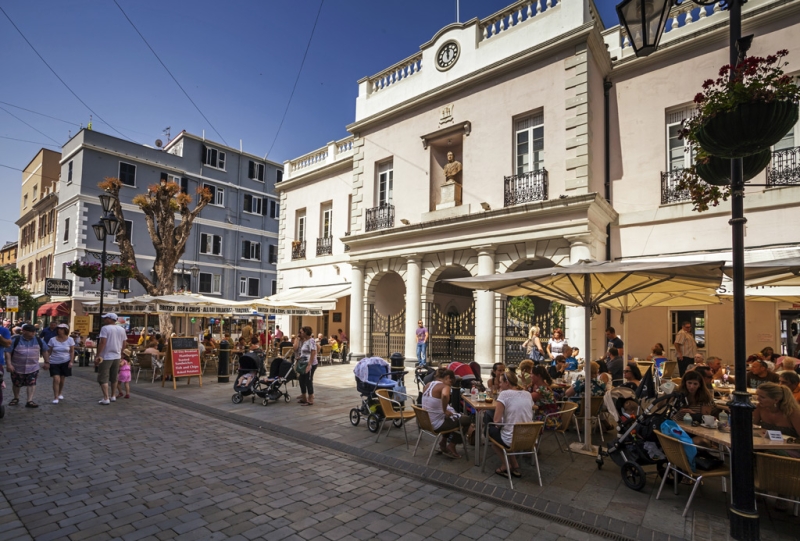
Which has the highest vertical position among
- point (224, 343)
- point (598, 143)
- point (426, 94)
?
point (426, 94)

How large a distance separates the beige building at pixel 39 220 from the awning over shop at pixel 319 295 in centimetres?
1832

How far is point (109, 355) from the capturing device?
30.9 feet

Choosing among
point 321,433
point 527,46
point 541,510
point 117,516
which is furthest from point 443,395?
point 527,46

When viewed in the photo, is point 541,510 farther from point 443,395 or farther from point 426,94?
point 426,94

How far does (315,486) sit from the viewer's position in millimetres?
5000

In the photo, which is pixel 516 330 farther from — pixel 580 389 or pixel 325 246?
pixel 325 246

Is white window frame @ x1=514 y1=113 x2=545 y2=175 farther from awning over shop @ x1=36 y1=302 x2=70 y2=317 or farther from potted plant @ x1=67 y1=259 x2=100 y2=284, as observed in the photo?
awning over shop @ x1=36 y1=302 x2=70 y2=317

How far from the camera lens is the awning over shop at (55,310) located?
27234 millimetres

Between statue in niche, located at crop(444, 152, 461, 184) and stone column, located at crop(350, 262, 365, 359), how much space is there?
5.08m

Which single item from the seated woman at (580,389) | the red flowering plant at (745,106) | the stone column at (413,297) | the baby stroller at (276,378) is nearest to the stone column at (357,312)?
the stone column at (413,297)

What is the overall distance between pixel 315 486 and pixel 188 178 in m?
33.4

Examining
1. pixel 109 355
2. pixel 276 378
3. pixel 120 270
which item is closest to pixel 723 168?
pixel 276 378

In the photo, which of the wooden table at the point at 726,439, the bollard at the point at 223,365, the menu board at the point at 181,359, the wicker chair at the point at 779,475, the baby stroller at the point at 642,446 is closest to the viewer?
the wicker chair at the point at 779,475

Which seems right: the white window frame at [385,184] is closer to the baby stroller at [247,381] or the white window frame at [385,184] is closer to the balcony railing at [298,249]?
the balcony railing at [298,249]
